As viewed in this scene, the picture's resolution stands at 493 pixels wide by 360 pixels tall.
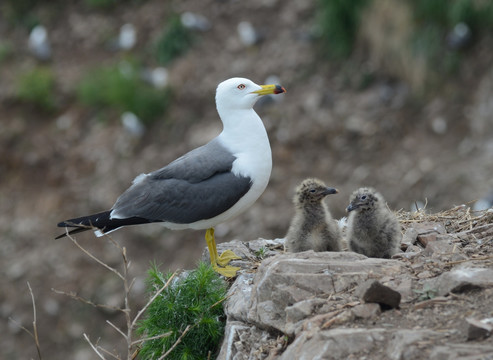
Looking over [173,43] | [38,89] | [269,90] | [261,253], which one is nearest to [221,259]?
[261,253]

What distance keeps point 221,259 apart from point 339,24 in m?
7.25

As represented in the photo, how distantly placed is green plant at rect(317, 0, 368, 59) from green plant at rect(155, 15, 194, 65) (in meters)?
2.74

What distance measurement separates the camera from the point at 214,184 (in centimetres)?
589

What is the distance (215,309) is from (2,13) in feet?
43.3

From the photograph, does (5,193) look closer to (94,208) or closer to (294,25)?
(94,208)

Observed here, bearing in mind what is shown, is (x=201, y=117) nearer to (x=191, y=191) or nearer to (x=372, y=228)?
(x=191, y=191)

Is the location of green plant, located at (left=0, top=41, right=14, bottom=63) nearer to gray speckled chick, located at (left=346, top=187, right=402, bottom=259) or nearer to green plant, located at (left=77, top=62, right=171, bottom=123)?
green plant, located at (left=77, top=62, right=171, bottom=123)

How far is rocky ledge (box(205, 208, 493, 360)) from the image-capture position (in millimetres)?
3742

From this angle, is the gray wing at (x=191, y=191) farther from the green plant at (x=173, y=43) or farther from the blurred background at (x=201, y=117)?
the green plant at (x=173, y=43)

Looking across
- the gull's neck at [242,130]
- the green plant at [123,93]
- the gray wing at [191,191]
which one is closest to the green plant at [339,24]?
the green plant at [123,93]

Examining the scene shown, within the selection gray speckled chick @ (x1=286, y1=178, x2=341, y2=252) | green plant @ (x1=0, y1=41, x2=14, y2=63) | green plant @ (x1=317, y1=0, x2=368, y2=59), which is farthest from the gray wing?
green plant @ (x1=0, y1=41, x2=14, y2=63)

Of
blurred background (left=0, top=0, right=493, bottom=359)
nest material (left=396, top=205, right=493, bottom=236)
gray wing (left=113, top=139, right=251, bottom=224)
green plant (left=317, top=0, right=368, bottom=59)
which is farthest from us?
green plant (left=317, top=0, right=368, bottom=59)

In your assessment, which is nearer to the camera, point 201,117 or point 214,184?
point 214,184

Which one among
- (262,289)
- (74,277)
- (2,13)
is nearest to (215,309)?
(262,289)
